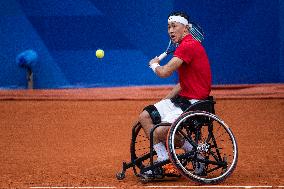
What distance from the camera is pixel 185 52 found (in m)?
6.80

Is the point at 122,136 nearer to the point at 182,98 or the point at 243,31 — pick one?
the point at 182,98

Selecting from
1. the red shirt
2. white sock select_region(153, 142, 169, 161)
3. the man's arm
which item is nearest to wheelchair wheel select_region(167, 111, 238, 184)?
white sock select_region(153, 142, 169, 161)

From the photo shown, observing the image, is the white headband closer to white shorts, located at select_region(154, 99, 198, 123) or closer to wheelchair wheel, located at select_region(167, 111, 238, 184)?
white shorts, located at select_region(154, 99, 198, 123)

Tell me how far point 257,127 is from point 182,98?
3.93 metres

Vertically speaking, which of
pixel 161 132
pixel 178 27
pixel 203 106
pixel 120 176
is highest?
pixel 178 27


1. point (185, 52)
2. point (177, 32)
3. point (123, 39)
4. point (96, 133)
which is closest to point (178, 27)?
point (177, 32)

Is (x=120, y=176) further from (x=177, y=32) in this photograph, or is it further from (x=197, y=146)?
(x=177, y=32)

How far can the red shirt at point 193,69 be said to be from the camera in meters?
6.81

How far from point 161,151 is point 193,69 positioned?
78 centimetres

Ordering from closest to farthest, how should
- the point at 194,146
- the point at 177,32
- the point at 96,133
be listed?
1. the point at 194,146
2. the point at 177,32
3. the point at 96,133

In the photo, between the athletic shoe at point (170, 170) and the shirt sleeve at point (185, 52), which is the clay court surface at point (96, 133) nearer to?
the athletic shoe at point (170, 170)

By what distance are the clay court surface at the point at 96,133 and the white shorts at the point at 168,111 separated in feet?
1.88

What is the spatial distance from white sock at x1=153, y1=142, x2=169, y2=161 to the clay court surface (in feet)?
0.78

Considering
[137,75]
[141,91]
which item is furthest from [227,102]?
[137,75]
